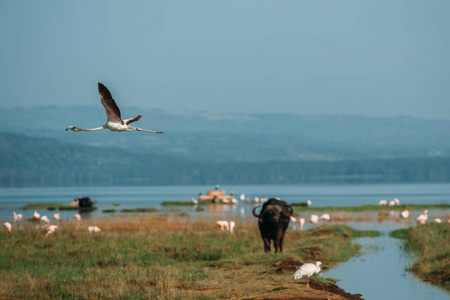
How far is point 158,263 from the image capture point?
67.7 feet

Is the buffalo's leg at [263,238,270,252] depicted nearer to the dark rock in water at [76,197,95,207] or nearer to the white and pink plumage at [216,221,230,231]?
the white and pink plumage at [216,221,230,231]

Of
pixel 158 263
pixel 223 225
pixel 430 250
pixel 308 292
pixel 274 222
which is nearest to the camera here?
pixel 308 292

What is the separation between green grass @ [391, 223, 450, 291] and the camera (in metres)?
19.2

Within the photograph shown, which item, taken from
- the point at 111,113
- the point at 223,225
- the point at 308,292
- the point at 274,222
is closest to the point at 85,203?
the point at 223,225

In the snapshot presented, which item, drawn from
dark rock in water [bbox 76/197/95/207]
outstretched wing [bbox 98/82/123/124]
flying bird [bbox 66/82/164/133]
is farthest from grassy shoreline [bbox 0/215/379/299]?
dark rock in water [bbox 76/197/95/207]

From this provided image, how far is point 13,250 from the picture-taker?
23.7 meters

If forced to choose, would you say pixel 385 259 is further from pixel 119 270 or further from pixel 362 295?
pixel 119 270

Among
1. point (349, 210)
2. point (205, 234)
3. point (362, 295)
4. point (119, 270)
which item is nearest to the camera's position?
point (362, 295)

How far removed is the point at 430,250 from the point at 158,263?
29.3ft

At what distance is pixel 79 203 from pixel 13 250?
42.3 m

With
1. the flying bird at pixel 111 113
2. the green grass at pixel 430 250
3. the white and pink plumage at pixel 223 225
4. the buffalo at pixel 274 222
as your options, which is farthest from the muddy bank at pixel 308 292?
the white and pink plumage at pixel 223 225

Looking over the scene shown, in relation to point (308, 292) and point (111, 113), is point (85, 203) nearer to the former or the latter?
point (308, 292)

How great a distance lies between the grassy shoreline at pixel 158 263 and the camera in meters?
15.4

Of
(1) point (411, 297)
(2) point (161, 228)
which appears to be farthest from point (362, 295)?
(2) point (161, 228)
